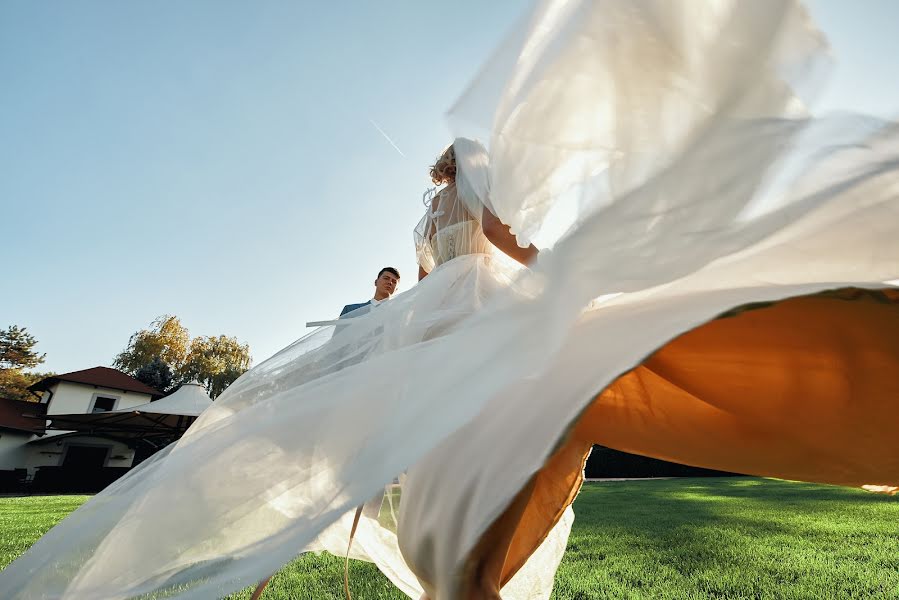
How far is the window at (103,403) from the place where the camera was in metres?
27.8

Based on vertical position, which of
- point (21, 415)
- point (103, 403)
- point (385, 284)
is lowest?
point (21, 415)

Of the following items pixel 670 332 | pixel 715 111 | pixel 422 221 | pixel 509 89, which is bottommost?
pixel 670 332

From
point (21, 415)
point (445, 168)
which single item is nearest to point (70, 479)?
point (21, 415)

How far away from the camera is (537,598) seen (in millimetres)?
1874

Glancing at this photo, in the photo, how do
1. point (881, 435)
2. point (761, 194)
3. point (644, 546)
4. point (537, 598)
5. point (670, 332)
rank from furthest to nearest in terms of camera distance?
point (644, 546) < point (537, 598) < point (881, 435) < point (761, 194) < point (670, 332)

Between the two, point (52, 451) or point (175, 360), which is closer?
point (52, 451)

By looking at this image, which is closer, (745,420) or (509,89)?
(745,420)

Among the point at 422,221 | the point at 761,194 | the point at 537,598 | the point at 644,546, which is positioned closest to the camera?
the point at 761,194

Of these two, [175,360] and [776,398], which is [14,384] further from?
[776,398]

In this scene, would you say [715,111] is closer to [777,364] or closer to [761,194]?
[761,194]

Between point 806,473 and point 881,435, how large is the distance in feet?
0.58

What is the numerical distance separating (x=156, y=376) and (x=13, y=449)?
25.4 feet

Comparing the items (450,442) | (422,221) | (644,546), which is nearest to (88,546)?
(450,442)

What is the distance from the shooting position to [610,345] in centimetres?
79
